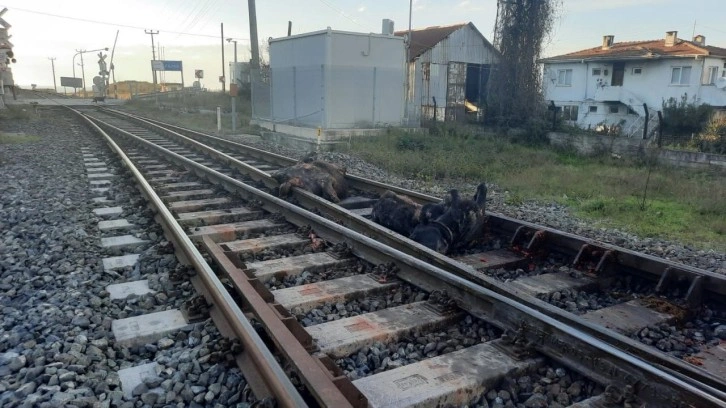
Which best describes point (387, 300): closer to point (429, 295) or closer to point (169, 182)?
point (429, 295)

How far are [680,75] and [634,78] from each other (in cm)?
275

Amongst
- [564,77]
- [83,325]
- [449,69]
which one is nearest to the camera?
[83,325]

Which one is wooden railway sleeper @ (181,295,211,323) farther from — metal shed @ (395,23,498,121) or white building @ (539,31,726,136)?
white building @ (539,31,726,136)

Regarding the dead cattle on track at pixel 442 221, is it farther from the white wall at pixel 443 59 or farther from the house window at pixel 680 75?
the house window at pixel 680 75

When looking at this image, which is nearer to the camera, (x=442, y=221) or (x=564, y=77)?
(x=442, y=221)

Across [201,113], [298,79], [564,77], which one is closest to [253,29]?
[201,113]

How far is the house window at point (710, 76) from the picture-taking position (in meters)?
32.9

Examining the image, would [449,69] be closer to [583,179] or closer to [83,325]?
[583,179]

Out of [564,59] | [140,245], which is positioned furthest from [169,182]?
[564,59]

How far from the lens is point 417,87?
2517 centimetres

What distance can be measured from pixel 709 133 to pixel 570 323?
15370 millimetres

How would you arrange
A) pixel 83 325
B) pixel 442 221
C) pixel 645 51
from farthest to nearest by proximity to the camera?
pixel 645 51, pixel 442 221, pixel 83 325

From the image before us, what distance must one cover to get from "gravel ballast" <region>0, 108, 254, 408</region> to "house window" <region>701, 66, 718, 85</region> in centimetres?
3697

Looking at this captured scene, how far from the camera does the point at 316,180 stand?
7.83 m
